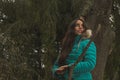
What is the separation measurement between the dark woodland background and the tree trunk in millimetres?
452

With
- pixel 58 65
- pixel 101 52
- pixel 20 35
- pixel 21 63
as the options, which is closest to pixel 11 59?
pixel 21 63

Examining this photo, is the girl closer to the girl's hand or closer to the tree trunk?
the girl's hand

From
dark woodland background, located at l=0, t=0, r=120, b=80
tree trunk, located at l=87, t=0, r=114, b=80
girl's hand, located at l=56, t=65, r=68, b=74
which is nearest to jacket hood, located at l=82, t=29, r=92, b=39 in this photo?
girl's hand, located at l=56, t=65, r=68, b=74

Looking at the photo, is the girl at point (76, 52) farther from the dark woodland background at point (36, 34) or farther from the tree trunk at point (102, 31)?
the dark woodland background at point (36, 34)

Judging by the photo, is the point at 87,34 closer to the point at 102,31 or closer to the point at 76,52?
the point at 76,52

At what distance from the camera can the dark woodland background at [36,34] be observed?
6281mm

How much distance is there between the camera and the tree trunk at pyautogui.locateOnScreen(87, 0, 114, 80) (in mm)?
5266

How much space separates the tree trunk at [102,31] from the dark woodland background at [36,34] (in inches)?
17.8

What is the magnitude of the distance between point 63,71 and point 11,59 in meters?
3.87

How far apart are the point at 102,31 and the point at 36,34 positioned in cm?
182

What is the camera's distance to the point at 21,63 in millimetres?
6492

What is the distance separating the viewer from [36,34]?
6926 mm

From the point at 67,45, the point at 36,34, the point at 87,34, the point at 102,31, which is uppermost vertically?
the point at 87,34

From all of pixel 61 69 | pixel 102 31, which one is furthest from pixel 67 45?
pixel 102 31
